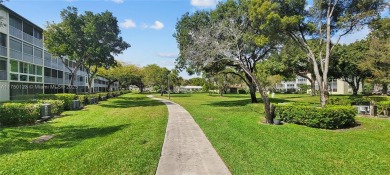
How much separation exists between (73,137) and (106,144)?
2227mm

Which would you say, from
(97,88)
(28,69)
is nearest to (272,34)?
(28,69)

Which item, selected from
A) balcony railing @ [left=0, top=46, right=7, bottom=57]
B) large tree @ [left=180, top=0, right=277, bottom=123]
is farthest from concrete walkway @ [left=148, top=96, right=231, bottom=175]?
balcony railing @ [left=0, top=46, right=7, bottom=57]

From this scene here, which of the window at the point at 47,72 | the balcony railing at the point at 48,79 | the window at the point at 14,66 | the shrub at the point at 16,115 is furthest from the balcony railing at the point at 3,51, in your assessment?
the shrub at the point at 16,115

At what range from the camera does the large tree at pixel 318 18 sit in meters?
18.1

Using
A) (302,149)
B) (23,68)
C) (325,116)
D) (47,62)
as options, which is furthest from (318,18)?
(47,62)

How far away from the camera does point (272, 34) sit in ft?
63.6

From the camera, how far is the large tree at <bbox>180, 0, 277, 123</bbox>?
1604 cm

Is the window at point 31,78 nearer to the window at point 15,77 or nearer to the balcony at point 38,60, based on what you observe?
the balcony at point 38,60

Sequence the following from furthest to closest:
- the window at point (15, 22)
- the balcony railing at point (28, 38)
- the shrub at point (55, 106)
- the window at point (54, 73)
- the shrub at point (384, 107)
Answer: the window at point (54, 73) < the balcony railing at point (28, 38) < the window at point (15, 22) < the shrub at point (55, 106) < the shrub at point (384, 107)

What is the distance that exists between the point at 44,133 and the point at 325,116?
12.0 metres

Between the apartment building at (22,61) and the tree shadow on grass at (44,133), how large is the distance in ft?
55.9

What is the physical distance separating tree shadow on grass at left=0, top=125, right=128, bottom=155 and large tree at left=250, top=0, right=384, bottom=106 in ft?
41.0

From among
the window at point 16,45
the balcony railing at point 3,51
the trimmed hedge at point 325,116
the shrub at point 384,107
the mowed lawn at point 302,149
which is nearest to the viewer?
the mowed lawn at point 302,149

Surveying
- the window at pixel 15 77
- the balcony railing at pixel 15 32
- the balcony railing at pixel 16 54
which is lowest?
the window at pixel 15 77
